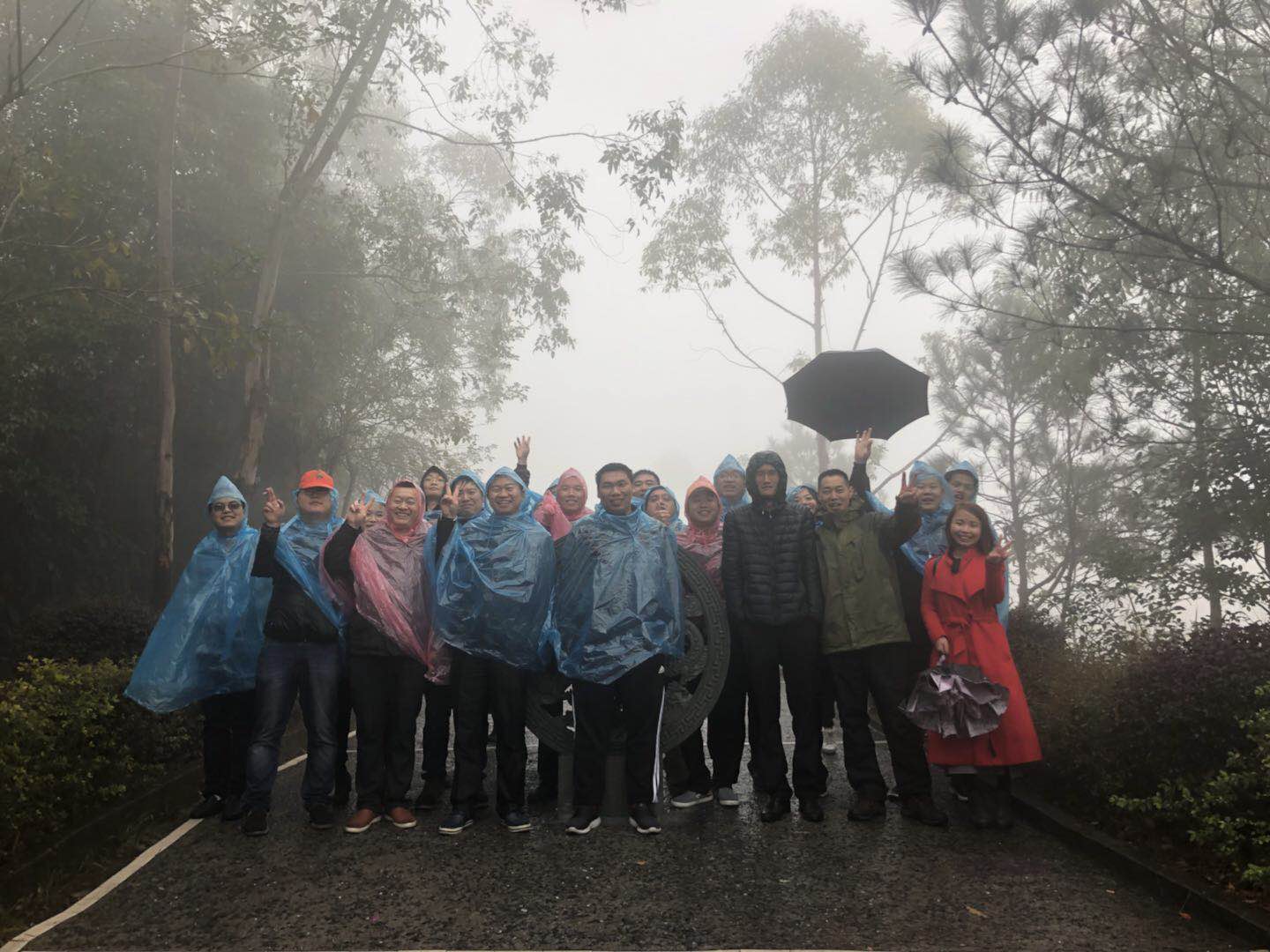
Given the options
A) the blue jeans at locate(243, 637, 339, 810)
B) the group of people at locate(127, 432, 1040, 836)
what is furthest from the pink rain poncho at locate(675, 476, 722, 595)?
the blue jeans at locate(243, 637, 339, 810)

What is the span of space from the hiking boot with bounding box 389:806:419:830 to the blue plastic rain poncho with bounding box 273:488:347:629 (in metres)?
1.06

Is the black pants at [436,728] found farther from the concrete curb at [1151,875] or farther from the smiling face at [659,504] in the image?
the concrete curb at [1151,875]

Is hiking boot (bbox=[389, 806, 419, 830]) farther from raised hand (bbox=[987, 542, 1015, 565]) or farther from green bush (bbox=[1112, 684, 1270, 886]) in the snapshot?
green bush (bbox=[1112, 684, 1270, 886])

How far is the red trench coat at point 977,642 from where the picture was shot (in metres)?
4.71

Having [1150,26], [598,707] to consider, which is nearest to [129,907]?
[598,707]

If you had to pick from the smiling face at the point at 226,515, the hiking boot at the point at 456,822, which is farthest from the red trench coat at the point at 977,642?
the smiling face at the point at 226,515

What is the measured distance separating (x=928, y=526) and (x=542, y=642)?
2.74 meters

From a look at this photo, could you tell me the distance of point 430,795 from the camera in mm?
5270

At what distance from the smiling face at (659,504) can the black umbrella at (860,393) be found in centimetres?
145

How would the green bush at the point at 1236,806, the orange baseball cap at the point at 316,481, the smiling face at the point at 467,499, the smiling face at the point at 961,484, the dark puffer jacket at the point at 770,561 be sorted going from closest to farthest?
the green bush at the point at 1236,806 → the dark puffer jacket at the point at 770,561 → the smiling face at the point at 467,499 → the orange baseball cap at the point at 316,481 → the smiling face at the point at 961,484

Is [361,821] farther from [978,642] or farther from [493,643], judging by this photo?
[978,642]

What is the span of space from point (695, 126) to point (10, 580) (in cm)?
1784

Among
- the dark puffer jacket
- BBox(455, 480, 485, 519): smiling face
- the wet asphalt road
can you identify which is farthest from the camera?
BBox(455, 480, 485, 519): smiling face

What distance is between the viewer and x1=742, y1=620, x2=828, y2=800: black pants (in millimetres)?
5047
